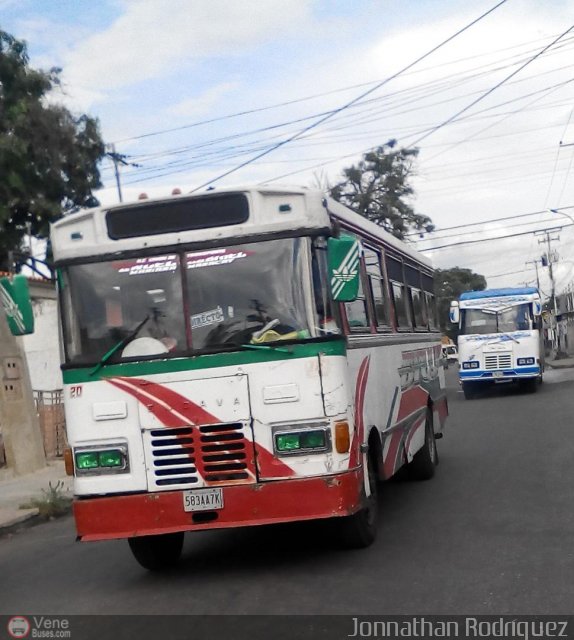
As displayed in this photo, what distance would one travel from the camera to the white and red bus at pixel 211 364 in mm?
7371

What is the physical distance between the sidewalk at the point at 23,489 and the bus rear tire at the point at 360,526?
197 inches

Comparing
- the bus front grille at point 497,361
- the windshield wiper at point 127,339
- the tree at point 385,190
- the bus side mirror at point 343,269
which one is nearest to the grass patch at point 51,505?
the windshield wiper at point 127,339

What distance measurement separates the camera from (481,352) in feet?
86.2

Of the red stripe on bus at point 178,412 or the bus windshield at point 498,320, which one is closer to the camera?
the red stripe on bus at point 178,412

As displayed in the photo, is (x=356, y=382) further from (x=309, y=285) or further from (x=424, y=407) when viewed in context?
(x=424, y=407)

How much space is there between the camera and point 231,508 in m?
7.36

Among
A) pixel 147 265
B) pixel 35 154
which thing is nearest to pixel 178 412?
pixel 147 265

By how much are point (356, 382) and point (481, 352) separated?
1895 centimetres

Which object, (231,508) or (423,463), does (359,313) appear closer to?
(231,508)

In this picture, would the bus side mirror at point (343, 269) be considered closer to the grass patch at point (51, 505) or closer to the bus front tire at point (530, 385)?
the grass patch at point (51, 505)

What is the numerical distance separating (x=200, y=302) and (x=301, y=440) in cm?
133

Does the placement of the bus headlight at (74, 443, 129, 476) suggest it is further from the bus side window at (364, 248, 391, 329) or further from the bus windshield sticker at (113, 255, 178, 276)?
the bus side window at (364, 248, 391, 329)

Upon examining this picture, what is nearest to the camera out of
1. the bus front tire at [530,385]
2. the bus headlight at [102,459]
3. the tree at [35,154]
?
the bus headlight at [102,459]
